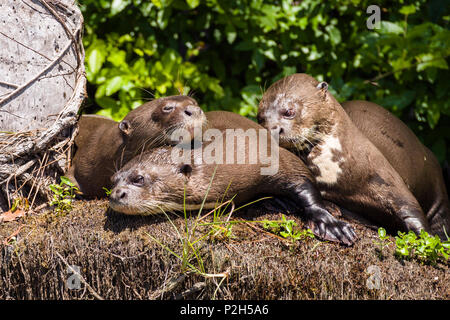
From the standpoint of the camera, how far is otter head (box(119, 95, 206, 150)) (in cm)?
254

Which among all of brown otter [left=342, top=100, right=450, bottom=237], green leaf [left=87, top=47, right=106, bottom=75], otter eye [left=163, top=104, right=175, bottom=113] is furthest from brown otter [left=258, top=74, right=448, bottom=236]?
green leaf [left=87, top=47, right=106, bottom=75]

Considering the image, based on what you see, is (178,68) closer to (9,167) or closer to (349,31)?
(349,31)

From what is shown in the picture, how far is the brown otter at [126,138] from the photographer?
101 inches

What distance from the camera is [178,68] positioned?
12.7 feet

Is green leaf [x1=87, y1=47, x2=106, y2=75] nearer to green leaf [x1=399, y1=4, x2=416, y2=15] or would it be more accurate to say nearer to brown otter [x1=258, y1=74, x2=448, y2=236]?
brown otter [x1=258, y1=74, x2=448, y2=236]

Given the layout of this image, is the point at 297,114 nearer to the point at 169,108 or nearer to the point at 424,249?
the point at 169,108

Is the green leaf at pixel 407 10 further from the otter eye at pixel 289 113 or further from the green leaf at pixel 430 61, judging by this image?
the otter eye at pixel 289 113

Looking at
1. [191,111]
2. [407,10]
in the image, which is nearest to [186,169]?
[191,111]

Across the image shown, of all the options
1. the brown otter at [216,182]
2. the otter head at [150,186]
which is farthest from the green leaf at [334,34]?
the otter head at [150,186]

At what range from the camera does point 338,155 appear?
267 cm

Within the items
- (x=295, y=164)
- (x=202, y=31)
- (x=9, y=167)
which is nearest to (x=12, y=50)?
(x=9, y=167)

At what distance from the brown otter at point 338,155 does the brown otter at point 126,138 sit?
443mm

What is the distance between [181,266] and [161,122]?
79cm
